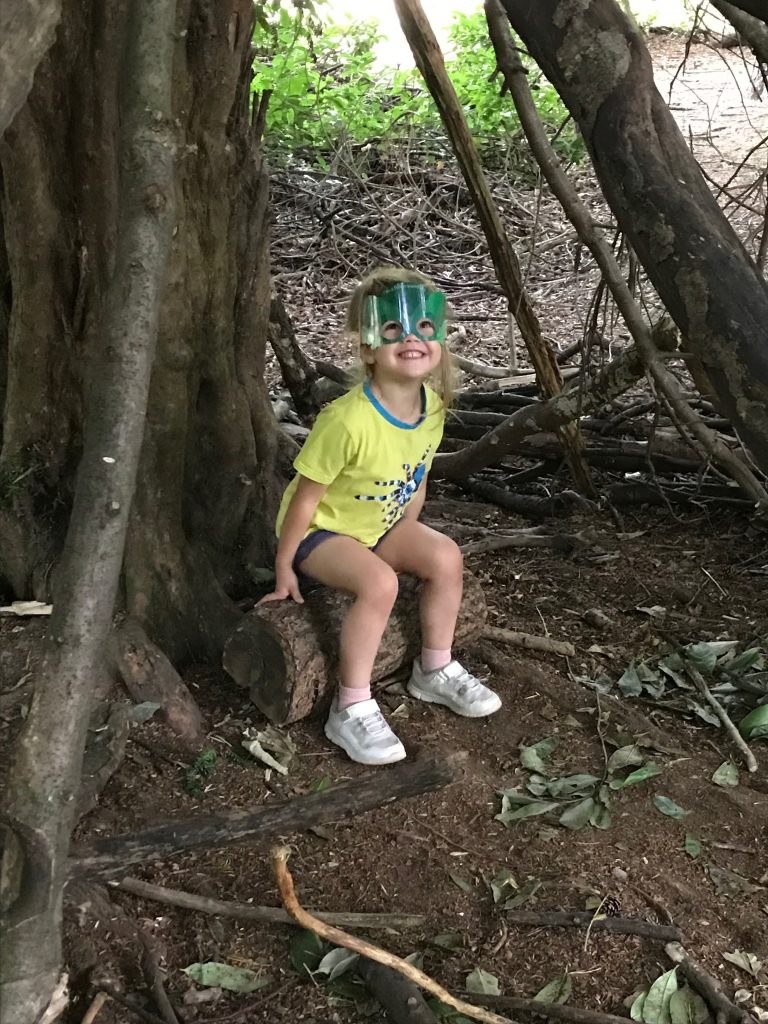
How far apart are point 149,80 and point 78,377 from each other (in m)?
1.19

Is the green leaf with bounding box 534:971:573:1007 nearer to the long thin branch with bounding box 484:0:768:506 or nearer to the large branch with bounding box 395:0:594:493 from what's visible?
the long thin branch with bounding box 484:0:768:506

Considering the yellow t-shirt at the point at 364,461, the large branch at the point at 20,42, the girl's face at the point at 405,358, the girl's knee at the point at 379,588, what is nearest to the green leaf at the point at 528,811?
the girl's knee at the point at 379,588

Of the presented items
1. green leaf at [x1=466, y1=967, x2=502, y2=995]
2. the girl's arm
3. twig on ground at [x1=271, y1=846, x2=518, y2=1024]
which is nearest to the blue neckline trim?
the girl's arm

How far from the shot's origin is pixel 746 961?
1.95m

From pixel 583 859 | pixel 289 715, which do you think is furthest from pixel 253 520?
pixel 583 859

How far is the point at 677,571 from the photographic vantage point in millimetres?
3666

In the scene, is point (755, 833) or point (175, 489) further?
point (175, 489)

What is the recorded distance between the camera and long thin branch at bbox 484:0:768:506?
2342 millimetres

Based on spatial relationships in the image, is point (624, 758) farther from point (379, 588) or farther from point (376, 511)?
point (376, 511)

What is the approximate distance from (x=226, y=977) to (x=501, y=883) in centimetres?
63

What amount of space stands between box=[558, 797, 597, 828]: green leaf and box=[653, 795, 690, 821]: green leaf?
0.16m

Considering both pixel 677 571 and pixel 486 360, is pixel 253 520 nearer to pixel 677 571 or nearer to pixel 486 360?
pixel 677 571

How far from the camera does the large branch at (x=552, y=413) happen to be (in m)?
3.35

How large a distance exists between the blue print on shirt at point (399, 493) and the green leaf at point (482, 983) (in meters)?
1.24
